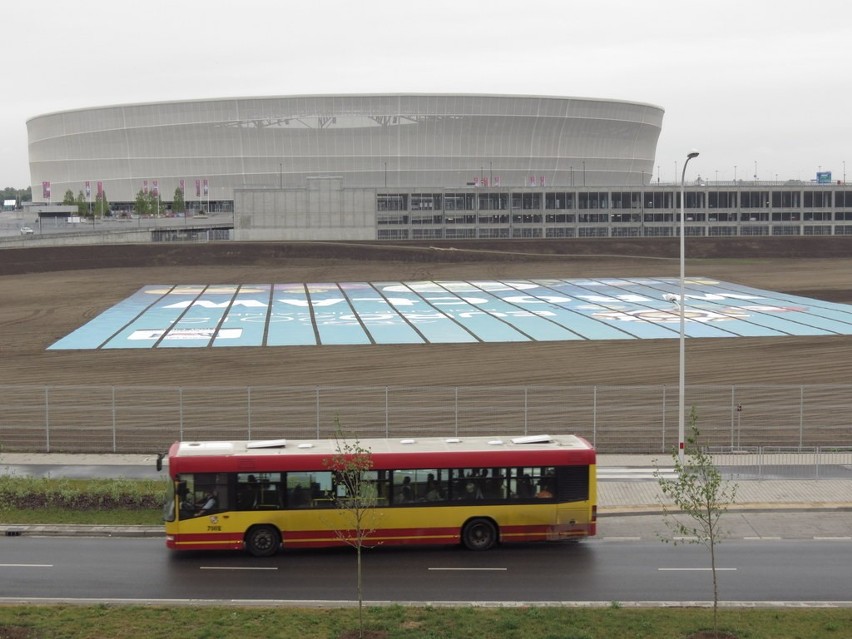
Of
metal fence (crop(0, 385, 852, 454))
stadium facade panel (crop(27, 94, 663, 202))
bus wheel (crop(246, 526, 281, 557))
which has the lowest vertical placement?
bus wheel (crop(246, 526, 281, 557))

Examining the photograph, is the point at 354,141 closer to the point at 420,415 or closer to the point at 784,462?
the point at 420,415

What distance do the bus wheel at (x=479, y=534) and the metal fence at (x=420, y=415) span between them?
835cm

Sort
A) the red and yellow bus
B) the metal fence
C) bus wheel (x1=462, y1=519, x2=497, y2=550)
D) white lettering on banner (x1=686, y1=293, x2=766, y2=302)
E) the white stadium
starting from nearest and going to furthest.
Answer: the red and yellow bus → bus wheel (x1=462, y1=519, x2=497, y2=550) → the metal fence → white lettering on banner (x1=686, y1=293, x2=766, y2=302) → the white stadium

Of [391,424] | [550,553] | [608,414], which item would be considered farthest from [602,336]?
[550,553]

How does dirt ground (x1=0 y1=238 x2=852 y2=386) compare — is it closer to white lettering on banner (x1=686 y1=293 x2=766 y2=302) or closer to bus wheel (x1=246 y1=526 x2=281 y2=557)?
white lettering on banner (x1=686 y1=293 x2=766 y2=302)

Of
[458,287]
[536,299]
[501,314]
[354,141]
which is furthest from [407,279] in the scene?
[354,141]

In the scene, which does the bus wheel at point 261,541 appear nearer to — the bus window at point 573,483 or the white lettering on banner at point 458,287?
the bus window at point 573,483

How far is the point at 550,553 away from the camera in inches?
844

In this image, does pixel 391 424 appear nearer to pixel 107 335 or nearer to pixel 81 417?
pixel 81 417

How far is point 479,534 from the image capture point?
21625 millimetres

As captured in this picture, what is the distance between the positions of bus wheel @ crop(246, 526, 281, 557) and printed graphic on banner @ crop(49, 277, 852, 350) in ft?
91.7

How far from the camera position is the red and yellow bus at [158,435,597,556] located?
20984 mm

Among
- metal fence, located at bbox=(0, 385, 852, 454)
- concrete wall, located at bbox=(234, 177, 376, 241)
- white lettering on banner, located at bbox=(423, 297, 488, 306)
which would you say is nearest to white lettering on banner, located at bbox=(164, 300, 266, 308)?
white lettering on banner, located at bbox=(423, 297, 488, 306)

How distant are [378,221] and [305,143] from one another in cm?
4151
